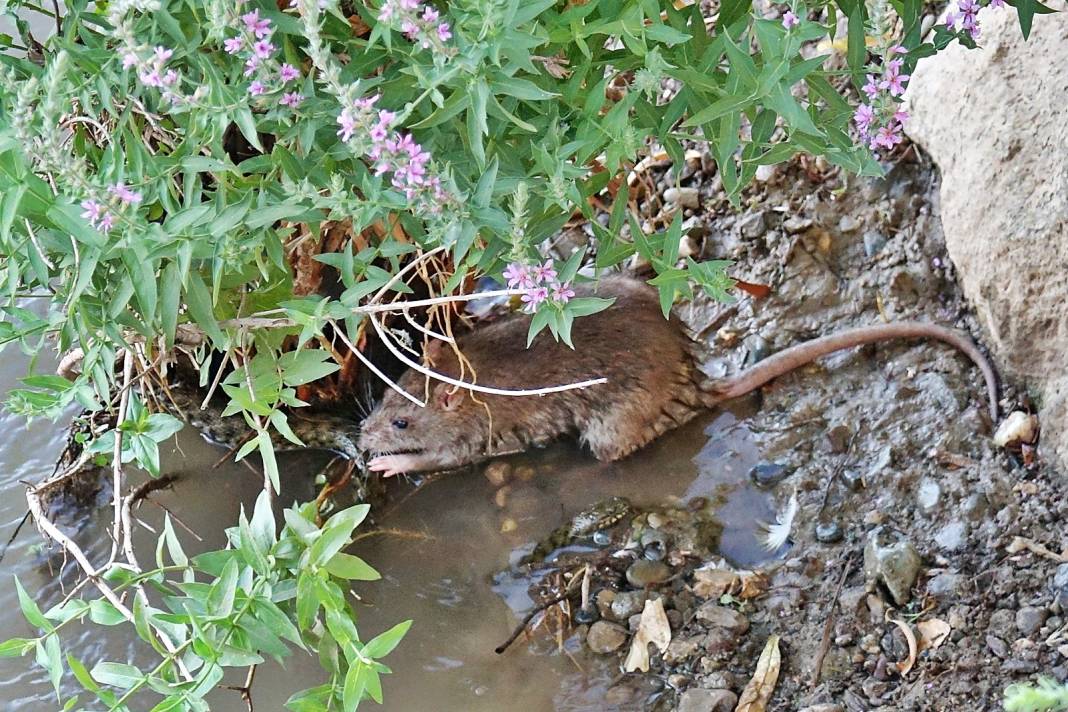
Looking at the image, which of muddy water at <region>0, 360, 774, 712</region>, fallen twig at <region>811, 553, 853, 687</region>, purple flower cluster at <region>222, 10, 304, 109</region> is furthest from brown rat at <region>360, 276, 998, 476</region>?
purple flower cluster at <region>222, 10, 304, 109</region>

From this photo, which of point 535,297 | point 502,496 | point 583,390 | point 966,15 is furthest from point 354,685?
point 583,390

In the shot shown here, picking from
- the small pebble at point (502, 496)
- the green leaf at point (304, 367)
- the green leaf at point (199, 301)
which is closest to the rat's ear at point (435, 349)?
the small pebble at point (502, 496)

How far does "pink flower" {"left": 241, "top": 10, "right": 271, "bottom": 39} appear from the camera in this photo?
2104 millimetres

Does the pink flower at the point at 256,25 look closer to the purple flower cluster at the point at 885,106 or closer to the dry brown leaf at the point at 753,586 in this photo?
the purple flower cluster at the point at 885,106

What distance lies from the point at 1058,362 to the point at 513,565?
1990 millimetres

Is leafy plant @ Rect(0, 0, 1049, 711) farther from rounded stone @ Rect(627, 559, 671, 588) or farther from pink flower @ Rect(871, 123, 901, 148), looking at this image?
rounded stone @ Rect(627, 559, 671, 588)

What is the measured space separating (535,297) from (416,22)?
72 centimetres

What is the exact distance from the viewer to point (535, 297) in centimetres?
247

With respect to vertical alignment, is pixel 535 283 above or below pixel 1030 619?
above

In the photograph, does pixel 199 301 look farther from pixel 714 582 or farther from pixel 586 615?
pixel 714 582

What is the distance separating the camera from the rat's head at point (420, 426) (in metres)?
4.69

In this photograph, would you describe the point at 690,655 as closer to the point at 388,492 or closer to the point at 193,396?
the point at 388,492

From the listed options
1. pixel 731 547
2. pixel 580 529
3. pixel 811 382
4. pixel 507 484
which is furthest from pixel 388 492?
pixel 811 382

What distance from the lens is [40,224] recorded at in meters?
2.42
